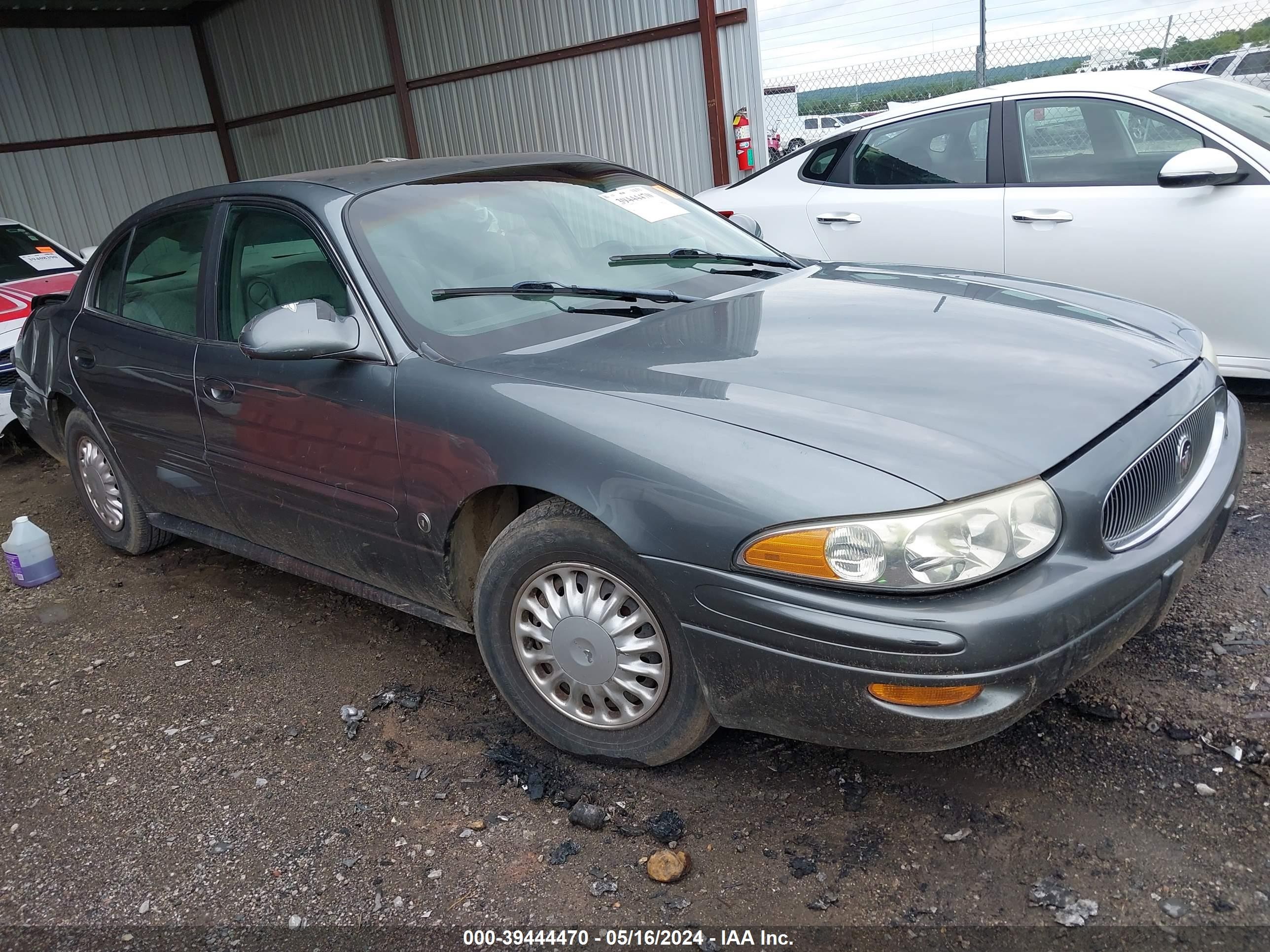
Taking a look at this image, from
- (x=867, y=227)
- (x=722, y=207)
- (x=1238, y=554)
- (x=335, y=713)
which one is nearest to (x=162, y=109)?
(x=722, y=207)

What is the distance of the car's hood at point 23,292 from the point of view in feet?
20.2

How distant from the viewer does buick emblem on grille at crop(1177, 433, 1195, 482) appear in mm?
2363

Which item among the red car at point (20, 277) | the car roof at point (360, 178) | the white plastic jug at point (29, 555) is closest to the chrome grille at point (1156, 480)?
the car roof at point (360, 178)

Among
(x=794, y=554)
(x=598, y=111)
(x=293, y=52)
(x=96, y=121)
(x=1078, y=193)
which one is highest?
(x=293, y=52)

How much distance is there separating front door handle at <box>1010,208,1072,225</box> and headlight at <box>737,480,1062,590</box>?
306 cm

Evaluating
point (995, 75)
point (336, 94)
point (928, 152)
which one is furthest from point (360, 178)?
point (336, 94)

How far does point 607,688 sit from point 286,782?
0.95m

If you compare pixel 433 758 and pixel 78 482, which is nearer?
pixel 433 758

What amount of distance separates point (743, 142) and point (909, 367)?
24.1 feet

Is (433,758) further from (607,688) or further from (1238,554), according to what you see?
(1238,554)

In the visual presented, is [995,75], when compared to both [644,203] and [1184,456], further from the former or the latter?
[1184,456]

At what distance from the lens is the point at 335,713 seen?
3.02 metres

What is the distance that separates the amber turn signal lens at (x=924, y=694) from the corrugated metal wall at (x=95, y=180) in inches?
611

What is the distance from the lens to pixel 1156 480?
2.27 m
